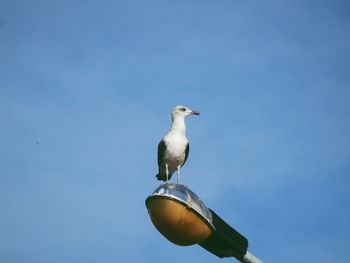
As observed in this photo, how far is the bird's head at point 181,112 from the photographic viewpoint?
10523 mm

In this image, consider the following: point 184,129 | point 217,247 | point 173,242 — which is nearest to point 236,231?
point 217,247

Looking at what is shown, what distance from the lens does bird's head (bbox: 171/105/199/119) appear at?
1052 cm

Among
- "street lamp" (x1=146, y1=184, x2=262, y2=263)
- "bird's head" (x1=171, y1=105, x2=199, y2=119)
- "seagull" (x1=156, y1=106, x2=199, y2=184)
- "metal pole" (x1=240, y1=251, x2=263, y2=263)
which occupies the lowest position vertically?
"metal pole" (x1=240, y1=251, x2=263, y2=263)

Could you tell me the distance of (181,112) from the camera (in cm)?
1059

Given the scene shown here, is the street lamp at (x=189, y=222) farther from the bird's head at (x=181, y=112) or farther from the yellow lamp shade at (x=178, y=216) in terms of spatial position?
the bird's head at (x=181, y=112)

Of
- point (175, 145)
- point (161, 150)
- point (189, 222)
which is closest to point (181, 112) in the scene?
point (175, 145)

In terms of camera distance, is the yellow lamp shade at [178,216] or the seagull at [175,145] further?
the seagull at [175,145]

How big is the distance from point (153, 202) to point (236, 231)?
882 millimetres

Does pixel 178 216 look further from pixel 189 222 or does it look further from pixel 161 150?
pixel 161 150

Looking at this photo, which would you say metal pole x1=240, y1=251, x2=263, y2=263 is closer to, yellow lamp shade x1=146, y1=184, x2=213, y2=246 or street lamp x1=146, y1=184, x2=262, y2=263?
street lamp x1=146, y1=184, x2=262, y2=263

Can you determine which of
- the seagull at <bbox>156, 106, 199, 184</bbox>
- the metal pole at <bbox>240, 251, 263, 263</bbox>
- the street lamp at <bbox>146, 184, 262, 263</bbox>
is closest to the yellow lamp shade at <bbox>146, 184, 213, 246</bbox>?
the street lamp at <bbox>146, 184, 262, 263</bbox>

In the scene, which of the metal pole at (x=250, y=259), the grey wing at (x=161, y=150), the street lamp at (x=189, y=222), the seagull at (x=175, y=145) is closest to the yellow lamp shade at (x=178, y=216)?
the street lamp at (x=189, y=222)

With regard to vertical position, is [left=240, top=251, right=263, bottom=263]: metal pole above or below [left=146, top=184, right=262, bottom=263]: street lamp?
below

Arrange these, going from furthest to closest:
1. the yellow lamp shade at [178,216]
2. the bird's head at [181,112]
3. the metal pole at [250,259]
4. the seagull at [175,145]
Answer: the bird's head at [181,112]
the seagull at [175,145]
the metal pole at [250,259]
the yellow lamp shade at [178,216]
